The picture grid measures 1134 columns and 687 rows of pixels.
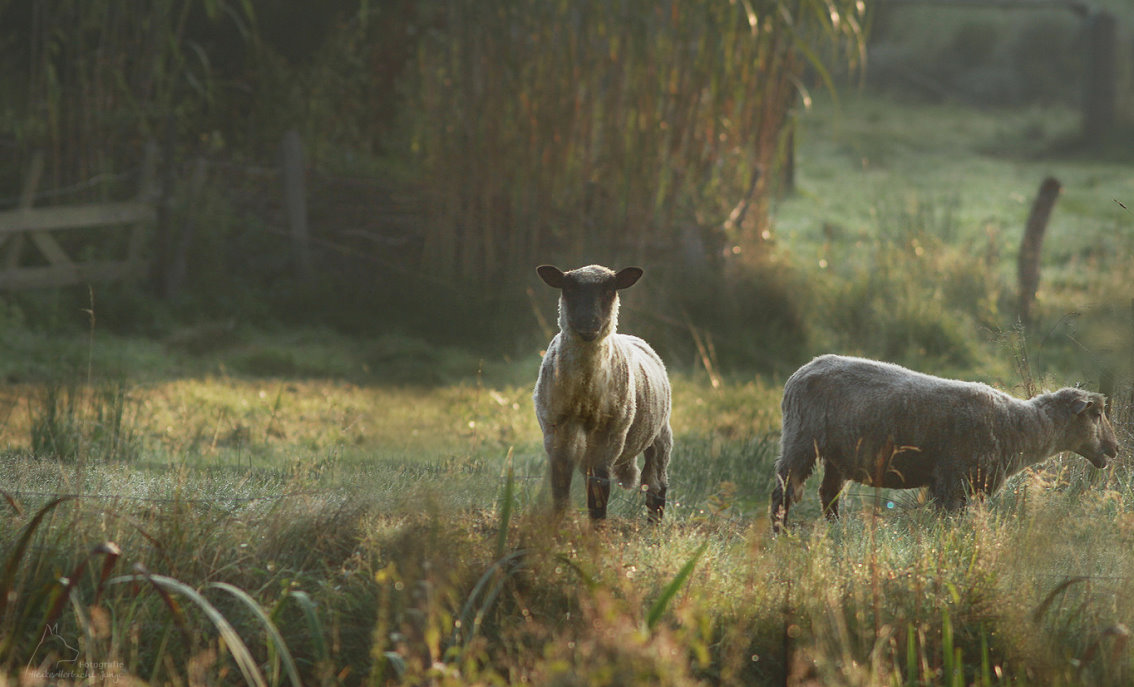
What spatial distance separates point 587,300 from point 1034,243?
26.4 ft

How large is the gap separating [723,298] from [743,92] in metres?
1.73

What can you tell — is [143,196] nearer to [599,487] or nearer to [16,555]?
[599,487]

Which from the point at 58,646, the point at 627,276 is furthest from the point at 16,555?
the point at 627,276

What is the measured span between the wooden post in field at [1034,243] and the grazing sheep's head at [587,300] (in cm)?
768

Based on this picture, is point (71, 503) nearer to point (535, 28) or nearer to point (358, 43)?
point (535, 28)

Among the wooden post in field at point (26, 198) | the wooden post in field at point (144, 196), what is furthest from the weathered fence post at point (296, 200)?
the wooden post in field at point (26, 198)

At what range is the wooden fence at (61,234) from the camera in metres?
10.5

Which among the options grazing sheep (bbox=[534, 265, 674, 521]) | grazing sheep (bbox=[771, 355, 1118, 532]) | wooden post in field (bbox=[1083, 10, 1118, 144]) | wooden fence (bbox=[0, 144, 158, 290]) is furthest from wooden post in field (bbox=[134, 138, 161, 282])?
wooden post in field (bbox=[1083, 10, 1118, 144])

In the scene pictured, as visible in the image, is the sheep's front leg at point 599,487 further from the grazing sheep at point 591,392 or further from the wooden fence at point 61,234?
the wooden fence at point 61,234

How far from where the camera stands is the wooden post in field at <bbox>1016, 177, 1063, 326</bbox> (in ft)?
38.0

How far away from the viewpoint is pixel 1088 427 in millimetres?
5730

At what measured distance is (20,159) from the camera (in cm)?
1169

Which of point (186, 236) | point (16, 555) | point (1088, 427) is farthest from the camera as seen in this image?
point (186, 236)

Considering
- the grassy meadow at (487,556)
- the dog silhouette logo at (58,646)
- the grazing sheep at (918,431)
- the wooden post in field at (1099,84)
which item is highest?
the wooden post in field at (1099,84)
